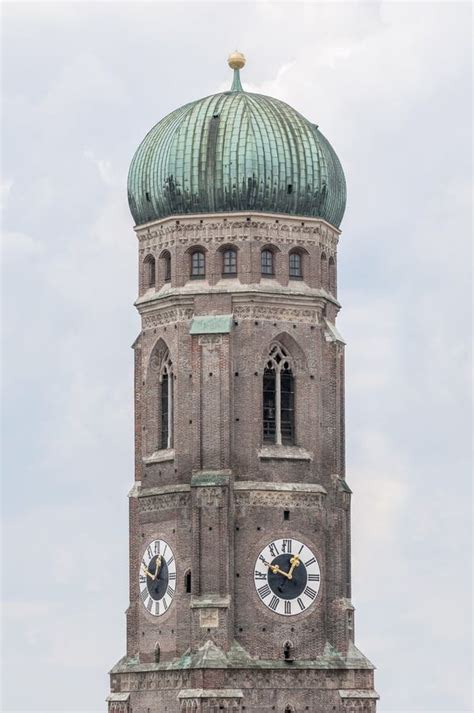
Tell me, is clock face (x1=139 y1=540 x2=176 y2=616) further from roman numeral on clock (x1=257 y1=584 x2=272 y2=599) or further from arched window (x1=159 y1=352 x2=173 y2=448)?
arched window (x1=159 y1=352 x2=173 y2=448)

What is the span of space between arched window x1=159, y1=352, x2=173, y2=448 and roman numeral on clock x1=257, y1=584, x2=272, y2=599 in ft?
23.0

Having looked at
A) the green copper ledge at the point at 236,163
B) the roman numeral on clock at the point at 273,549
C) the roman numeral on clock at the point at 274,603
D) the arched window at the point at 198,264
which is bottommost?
the roman numeral on clock at the point at 274,603

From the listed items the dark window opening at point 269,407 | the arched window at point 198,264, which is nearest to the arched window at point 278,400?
the dark window opening at point 269,407

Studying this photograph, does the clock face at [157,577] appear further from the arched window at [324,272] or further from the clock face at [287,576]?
the arched window at [324,272]

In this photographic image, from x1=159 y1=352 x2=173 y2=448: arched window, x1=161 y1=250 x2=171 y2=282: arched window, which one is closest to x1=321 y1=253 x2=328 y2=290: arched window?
x1=161 y1=250 x2=171 y2=282: arched window

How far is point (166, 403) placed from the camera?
14062cm

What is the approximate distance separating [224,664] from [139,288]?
53.5 feet

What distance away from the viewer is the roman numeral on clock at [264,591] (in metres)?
137

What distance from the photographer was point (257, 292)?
138 m

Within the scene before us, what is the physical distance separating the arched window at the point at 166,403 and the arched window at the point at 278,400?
150 inches

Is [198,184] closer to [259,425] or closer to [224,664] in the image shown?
[259,425]

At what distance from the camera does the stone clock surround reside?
136000 millimetres

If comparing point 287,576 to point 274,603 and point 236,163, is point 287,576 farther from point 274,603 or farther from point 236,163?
point 236,163

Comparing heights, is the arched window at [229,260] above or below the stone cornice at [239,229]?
below
